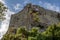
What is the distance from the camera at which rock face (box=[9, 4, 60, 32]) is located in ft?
97.8

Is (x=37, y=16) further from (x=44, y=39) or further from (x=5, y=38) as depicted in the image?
(x=44, y=39)

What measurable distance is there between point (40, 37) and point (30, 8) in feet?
42.2

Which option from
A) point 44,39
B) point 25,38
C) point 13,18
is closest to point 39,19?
point 13,18

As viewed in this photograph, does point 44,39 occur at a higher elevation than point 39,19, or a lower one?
lower

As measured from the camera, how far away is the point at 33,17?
29844mm

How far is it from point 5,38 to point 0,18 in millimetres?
5114

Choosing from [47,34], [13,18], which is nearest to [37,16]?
[13,18]

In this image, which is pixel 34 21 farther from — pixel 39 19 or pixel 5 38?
pixel 5 38

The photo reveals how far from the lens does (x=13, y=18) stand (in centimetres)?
3447

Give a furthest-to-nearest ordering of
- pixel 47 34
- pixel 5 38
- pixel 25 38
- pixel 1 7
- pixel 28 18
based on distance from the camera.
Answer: pixel 28 18 < pixel 5 38 < pixel 25 38 < pixel 47 34 < pixel 1 7

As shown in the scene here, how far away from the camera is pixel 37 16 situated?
29.1 metres

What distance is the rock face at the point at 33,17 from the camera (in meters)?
29.8

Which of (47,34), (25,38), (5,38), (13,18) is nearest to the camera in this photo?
(47,34)

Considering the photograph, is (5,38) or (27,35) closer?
(27,35)
